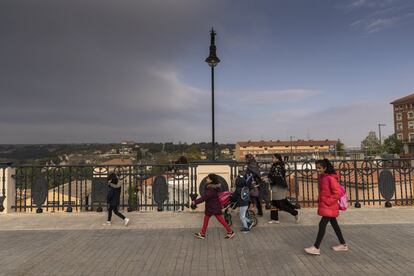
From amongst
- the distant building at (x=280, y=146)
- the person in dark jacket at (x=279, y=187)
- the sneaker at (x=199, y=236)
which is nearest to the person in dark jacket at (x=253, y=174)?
the person in dark jacket at (x=279, y=187)

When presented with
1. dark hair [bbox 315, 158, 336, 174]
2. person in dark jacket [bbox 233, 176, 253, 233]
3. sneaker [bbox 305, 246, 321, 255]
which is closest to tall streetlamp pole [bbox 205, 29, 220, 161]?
person in dark jacket [bbox 233, 176, 253, 233]

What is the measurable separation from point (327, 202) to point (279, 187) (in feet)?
6.66

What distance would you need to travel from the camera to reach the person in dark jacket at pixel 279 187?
26.2 feet

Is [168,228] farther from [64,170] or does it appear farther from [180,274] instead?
[64,170]

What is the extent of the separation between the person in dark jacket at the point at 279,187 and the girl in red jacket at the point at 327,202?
189 cm

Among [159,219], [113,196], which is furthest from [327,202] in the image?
[113,196]

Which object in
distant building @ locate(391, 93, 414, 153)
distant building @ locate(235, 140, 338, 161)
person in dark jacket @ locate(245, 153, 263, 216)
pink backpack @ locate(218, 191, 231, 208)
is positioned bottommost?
pink backpack @ locate(218, 191, 231, 208)

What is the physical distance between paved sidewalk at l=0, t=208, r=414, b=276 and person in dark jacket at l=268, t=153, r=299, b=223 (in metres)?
0.42

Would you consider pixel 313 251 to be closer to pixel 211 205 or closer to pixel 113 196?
pixel 211 205

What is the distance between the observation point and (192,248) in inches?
249

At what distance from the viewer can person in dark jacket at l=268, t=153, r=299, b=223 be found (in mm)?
7992

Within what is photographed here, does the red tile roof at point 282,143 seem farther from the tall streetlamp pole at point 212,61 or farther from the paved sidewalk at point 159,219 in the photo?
the paved sidewalk at point 159,219

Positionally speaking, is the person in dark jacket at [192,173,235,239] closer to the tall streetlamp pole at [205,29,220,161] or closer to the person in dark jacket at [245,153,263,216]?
the person in dark jacket at [245,153,263,216]

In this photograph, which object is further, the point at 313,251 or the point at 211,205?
the point at 211,205
